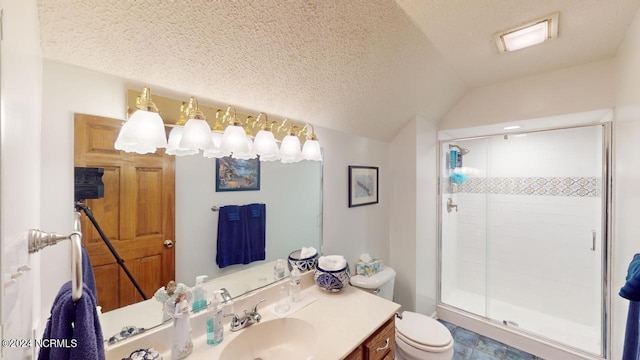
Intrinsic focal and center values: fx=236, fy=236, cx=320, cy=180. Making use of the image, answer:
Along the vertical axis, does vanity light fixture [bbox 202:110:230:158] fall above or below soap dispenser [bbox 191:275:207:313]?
above

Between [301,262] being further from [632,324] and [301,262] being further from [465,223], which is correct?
[465,223]

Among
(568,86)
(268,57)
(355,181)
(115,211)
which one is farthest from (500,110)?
(115,211)

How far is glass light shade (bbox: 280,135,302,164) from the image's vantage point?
144 cm

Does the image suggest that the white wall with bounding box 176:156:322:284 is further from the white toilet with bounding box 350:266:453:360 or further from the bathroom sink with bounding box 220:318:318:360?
the white toilet with bounding box 350:266:453:360

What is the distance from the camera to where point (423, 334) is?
1581 mm

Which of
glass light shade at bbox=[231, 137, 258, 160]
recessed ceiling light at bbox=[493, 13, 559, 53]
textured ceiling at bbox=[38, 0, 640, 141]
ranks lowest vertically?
glass light shade at bbox=[231, 137, 258, 160]

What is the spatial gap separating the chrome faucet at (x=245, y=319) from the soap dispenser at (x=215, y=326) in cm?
8

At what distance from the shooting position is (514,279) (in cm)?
262

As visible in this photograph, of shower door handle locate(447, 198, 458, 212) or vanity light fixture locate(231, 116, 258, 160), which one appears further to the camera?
shower door handle locate(447, 198, 458, 212)

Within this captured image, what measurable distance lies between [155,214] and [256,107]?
752 mm

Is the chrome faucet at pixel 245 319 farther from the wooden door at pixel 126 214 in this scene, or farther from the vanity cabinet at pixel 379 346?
the vanity cabinet at pixel 379 346

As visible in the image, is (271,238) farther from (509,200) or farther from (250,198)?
(509,200)

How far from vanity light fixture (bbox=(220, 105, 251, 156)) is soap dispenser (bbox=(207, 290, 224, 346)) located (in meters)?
0.71

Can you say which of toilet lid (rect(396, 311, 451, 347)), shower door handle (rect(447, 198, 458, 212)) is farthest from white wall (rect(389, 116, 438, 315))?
toilet lid (rect(396, 311, 451, 347))
